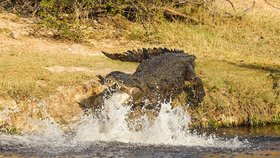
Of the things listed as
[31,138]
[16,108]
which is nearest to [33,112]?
[16,108]

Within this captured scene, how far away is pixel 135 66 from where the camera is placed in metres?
13.6

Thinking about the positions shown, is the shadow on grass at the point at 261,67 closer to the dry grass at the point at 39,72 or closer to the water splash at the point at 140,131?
the dry grass at the point at 39,72

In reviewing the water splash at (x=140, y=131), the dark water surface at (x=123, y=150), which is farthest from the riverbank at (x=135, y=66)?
the dark water surface at (x=123, y=150)

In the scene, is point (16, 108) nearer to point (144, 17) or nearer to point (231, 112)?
point (231, 112)

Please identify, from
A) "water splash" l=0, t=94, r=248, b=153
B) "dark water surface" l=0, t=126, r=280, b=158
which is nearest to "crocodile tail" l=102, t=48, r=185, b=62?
"water splash" l=0, t=94, r=248, b=153

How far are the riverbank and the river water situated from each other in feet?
2.16

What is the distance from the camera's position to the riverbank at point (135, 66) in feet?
34.8

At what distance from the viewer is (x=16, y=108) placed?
10250mm

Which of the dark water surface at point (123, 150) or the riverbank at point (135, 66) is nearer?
the dark water surface at point (123, 150)

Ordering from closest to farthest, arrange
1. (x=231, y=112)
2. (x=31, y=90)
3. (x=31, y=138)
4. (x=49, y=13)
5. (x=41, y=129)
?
(x=31, y=138) → (x=41, y=129) → (x=31, y=90) → (x=231, y=112) → (x=49, y=13)

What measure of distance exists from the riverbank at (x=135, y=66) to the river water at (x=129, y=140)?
66 cm

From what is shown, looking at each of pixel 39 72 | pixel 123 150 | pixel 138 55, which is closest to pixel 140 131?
pixel 123 150

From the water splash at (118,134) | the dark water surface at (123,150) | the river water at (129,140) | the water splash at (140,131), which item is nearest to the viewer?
the dark water surface at (123,150)

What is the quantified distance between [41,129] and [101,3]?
7.69 metres
